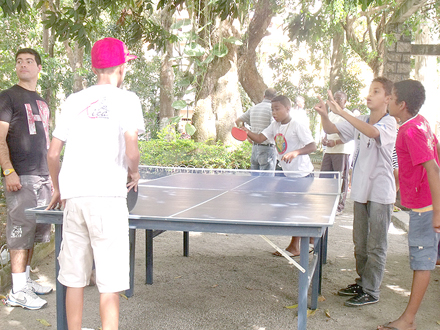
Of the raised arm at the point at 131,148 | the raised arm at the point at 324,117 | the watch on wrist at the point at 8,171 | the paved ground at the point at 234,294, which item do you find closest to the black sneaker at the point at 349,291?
the paved ground at the point at 234,294

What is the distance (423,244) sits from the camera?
11.1 feet

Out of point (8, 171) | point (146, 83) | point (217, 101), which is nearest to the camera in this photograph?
point (8, 171)

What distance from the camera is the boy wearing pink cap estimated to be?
2629 millimetres

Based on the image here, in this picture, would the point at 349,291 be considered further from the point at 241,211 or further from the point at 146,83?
the point at 146,83

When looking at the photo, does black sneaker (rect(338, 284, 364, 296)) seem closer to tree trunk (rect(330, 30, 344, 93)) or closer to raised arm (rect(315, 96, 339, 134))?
raised arm (rect(315, 96, 339, 134))

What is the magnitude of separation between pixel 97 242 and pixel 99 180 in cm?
33

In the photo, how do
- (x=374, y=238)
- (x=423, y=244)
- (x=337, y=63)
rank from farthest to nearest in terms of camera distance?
(x=337, y=63) → (x=374, y=238) → (x=423, y=244)

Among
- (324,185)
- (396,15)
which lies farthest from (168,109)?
(324,185)

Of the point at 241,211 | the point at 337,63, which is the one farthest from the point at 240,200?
the point at 337,63

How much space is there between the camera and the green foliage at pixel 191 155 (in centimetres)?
1001

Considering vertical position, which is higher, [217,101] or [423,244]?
[217,101]

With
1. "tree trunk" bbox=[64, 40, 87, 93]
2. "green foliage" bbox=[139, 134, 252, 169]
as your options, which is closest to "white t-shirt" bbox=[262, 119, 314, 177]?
"green foliage" bbox=[139, 134, 252, 169]

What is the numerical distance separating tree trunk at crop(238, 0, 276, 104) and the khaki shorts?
1290cm

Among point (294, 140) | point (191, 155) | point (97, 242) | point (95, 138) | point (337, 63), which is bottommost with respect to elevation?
→ point (191, 155)
